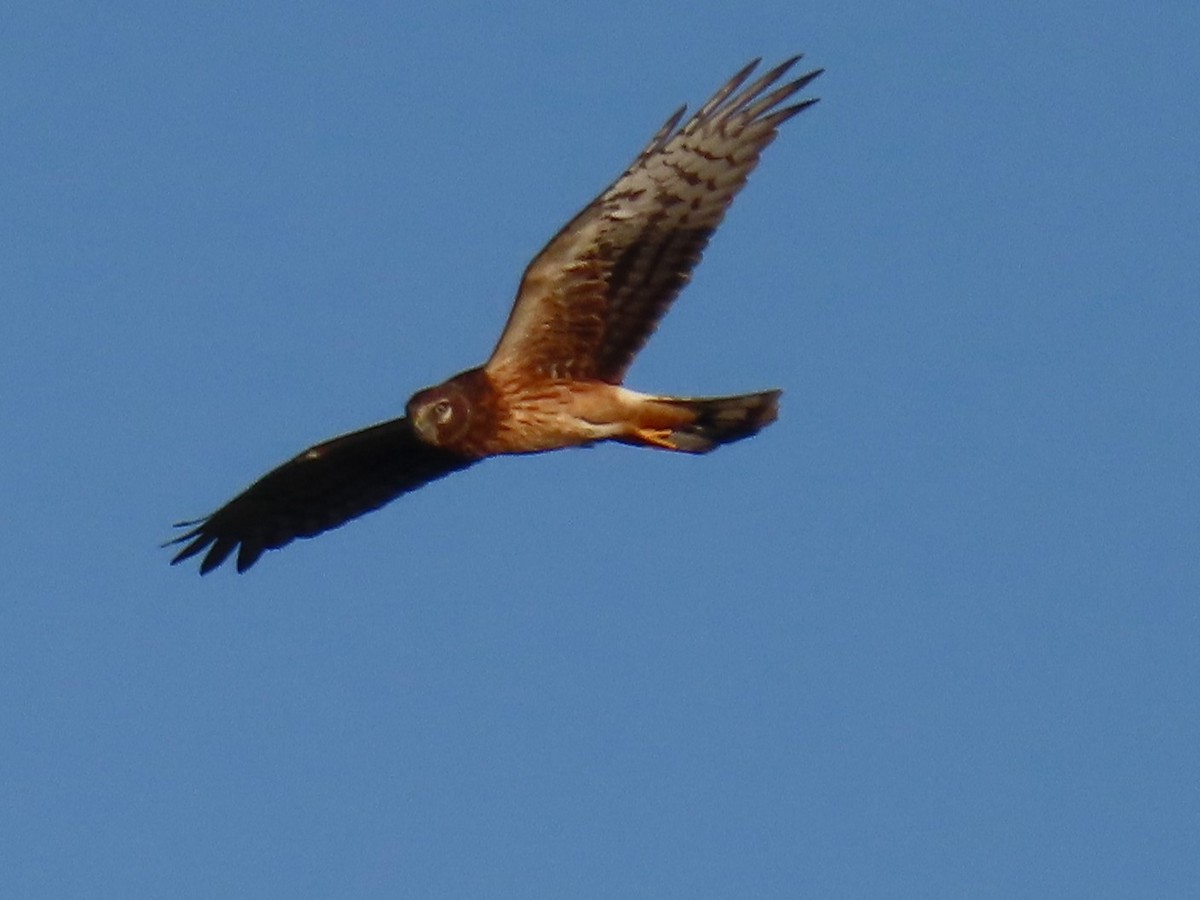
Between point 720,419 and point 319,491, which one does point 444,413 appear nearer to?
point 720,419

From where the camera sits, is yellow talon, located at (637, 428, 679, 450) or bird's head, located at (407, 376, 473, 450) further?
yellow talon, located at (637, 428, 679, 450)

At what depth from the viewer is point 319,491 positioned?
14.7 meters

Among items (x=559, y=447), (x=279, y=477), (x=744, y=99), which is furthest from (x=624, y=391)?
(x=279, y=477)

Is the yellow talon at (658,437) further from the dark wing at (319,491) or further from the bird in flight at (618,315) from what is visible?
the dark wing at (319,491)

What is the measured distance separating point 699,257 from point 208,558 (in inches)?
151

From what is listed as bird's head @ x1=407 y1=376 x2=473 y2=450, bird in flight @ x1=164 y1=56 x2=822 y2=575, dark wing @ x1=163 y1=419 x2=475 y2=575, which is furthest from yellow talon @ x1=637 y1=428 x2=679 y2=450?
dark wing @ x1=163 y1=419 x2=475 y2=575

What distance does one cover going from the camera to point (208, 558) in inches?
596

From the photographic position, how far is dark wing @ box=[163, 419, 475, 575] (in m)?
14.2

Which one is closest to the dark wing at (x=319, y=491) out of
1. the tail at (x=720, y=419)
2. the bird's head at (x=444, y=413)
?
the bird's head at (x=444, y=413)

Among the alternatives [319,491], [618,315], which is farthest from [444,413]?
[319,491]

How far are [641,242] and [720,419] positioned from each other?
989mm

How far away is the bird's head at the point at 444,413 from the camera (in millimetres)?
12727

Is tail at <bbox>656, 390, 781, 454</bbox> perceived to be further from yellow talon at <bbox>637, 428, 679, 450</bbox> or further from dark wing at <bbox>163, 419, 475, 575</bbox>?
dark wing at <bbox>163, 419, 475, 575</bbox>

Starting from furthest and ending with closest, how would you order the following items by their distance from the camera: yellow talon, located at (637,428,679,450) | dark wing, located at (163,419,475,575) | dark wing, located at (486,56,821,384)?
dark wing, located at (163,419,475,575) < yellow talon, located at (637,428,679,450) < dark wing, located at (486,56,821,384)
